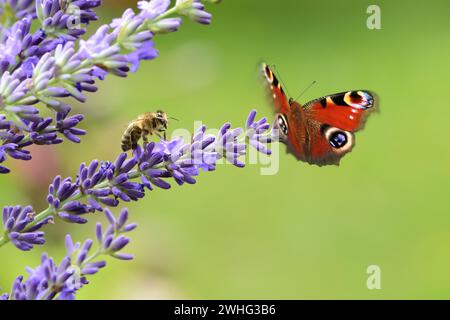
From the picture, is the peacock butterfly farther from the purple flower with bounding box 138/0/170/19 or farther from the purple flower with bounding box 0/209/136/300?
the purple flower with bounding box 0/209/136/300

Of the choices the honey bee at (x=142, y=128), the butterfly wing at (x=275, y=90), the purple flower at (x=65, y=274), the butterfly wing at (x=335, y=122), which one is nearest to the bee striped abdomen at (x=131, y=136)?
the honey bee at (x=142, y=128)

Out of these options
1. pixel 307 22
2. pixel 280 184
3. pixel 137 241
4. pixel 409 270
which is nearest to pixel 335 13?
pixel 307 22

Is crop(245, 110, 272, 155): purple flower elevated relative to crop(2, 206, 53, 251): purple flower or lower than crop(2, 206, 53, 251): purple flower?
elevated

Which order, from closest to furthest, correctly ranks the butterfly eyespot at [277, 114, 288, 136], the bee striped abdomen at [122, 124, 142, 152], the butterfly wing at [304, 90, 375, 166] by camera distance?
1. the butterfly eyespot at [277, 114, 288, 136]
2. the bee striped abdomen at [122, 124, 142, 152]
3. the butterfly wing at [304, 90, 375, 166]

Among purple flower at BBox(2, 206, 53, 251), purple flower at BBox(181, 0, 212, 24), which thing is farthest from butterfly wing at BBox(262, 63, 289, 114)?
purple flower at BBox(2, 206, 53, 251)

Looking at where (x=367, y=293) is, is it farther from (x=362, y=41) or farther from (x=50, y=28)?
(x=362, y=41)

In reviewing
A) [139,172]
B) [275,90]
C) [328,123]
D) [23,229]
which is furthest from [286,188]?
[23,229]
